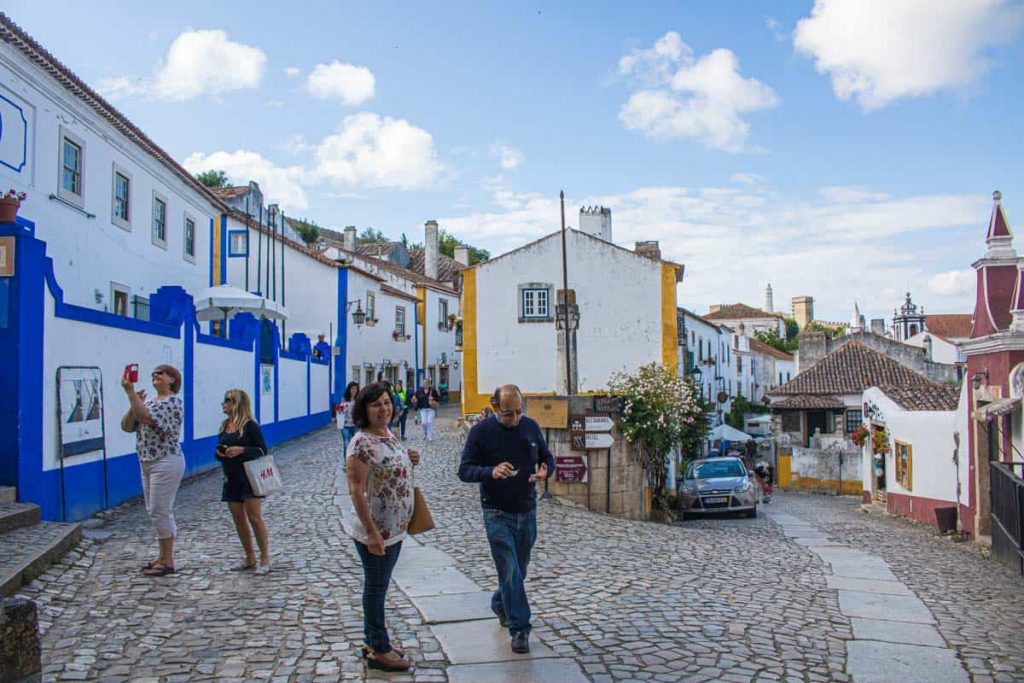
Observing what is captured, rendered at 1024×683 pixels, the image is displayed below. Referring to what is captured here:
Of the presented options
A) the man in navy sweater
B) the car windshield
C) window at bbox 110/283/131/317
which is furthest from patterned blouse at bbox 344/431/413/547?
the car windshield

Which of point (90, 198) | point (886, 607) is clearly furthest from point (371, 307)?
point (886, 607)

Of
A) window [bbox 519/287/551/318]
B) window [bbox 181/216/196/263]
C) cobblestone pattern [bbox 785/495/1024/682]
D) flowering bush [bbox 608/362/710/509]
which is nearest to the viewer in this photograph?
cobblestone pattern [bbox 785/495/1024/682]

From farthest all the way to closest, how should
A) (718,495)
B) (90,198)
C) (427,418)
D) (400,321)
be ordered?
1. (400,321)
2. (427,418)
3. (718,495)
4. (90,198)

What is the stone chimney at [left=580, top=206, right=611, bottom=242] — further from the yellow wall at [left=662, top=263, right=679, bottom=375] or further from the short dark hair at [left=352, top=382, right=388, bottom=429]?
the short dark hair at [left=352, top=382, right=388, bottom=429]

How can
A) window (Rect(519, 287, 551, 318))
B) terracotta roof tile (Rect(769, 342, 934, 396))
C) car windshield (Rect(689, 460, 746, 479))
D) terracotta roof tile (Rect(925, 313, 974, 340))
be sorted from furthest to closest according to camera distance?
terracotta roof tile (Rect(925, 313, 974, 340)) → terracotta roof tile (Rect(769, 342, 934, 396)) → window (Rect(519, 287, 551, 318)) → car windshield (Rect(689, 460, 746, 479))

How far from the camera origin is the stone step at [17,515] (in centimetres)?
790

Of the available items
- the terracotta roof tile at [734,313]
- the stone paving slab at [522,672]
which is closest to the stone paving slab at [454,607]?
the stone paving slab at [522,672]

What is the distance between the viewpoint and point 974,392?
47.6ft

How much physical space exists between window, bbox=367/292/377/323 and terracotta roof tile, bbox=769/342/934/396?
714 inches

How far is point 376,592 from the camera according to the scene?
16.5 ft

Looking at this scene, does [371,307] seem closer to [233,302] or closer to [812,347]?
[233,302]

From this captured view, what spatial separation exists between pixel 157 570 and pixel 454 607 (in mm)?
2658

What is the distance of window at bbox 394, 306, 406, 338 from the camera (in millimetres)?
39000

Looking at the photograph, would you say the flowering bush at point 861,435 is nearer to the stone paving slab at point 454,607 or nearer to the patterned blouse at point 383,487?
the stone paving slab at point 454,607
